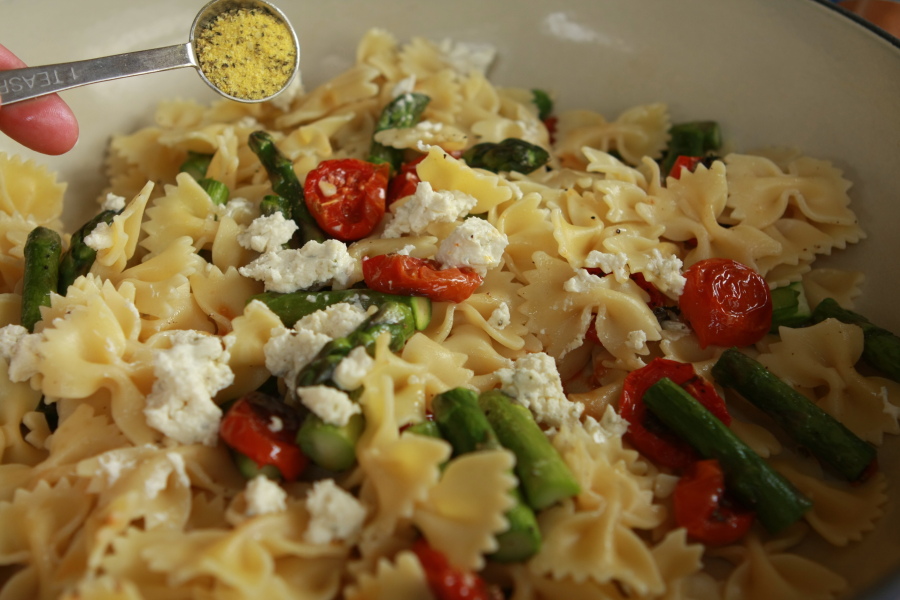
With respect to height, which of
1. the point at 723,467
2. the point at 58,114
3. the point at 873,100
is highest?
the point at 873,100

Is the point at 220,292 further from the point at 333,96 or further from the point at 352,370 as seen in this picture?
the point at 333,96

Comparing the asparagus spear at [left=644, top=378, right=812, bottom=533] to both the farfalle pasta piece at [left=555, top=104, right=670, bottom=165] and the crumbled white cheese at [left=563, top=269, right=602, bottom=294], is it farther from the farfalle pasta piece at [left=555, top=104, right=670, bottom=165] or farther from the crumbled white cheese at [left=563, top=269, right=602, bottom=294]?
the farfalle pasta piece at [left=555, top=104, right=670, bottom=165]

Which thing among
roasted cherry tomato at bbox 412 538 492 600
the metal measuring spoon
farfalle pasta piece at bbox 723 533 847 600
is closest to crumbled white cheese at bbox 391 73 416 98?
the metal measuring spoon

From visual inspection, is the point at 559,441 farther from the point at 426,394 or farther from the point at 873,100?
the point at 873,100

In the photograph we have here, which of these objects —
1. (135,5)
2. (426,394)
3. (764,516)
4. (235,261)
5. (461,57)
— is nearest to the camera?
(764,516)

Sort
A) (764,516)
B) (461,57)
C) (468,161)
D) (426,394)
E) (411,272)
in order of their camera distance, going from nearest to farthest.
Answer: (764,516)
(426,394)
(411,272)
(468,161)
(461,57)

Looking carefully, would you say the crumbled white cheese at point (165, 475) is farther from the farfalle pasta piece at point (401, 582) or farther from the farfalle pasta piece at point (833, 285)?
the farfalle pasta piece at point (833, 285)

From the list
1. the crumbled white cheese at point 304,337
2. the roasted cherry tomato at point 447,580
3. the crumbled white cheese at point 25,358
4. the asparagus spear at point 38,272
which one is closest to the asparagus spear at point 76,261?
the asparagus spear at point 38,272

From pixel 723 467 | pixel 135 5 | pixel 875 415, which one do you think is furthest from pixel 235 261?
pixel 875 415

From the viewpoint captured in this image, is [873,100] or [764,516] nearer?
[764,516]
